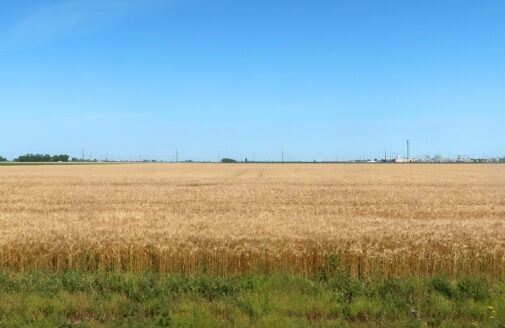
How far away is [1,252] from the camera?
359 inches

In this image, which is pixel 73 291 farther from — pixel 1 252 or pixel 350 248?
pixel 350 248

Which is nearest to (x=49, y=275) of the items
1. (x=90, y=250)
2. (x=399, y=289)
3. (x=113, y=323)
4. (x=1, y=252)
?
(x=90, y=250)

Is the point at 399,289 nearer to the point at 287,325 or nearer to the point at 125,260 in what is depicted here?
the point at 287,325

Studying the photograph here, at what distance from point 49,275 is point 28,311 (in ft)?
6.95

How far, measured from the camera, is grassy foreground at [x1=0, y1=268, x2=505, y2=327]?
19.2ft

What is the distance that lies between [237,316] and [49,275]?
15.2 ft

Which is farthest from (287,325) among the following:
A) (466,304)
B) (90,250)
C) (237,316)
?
(90,250)

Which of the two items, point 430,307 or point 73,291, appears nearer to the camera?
point 430,307

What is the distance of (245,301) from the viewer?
6.47m

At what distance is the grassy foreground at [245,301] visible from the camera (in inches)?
230

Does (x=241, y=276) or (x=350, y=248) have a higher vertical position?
(x=350, y=248)

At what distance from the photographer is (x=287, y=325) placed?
18.5 feet

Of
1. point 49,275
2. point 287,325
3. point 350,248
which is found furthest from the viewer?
point 350,248

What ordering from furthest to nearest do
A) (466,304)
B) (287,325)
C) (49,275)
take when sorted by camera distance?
(49,275) < (466,304) < (287,325)
